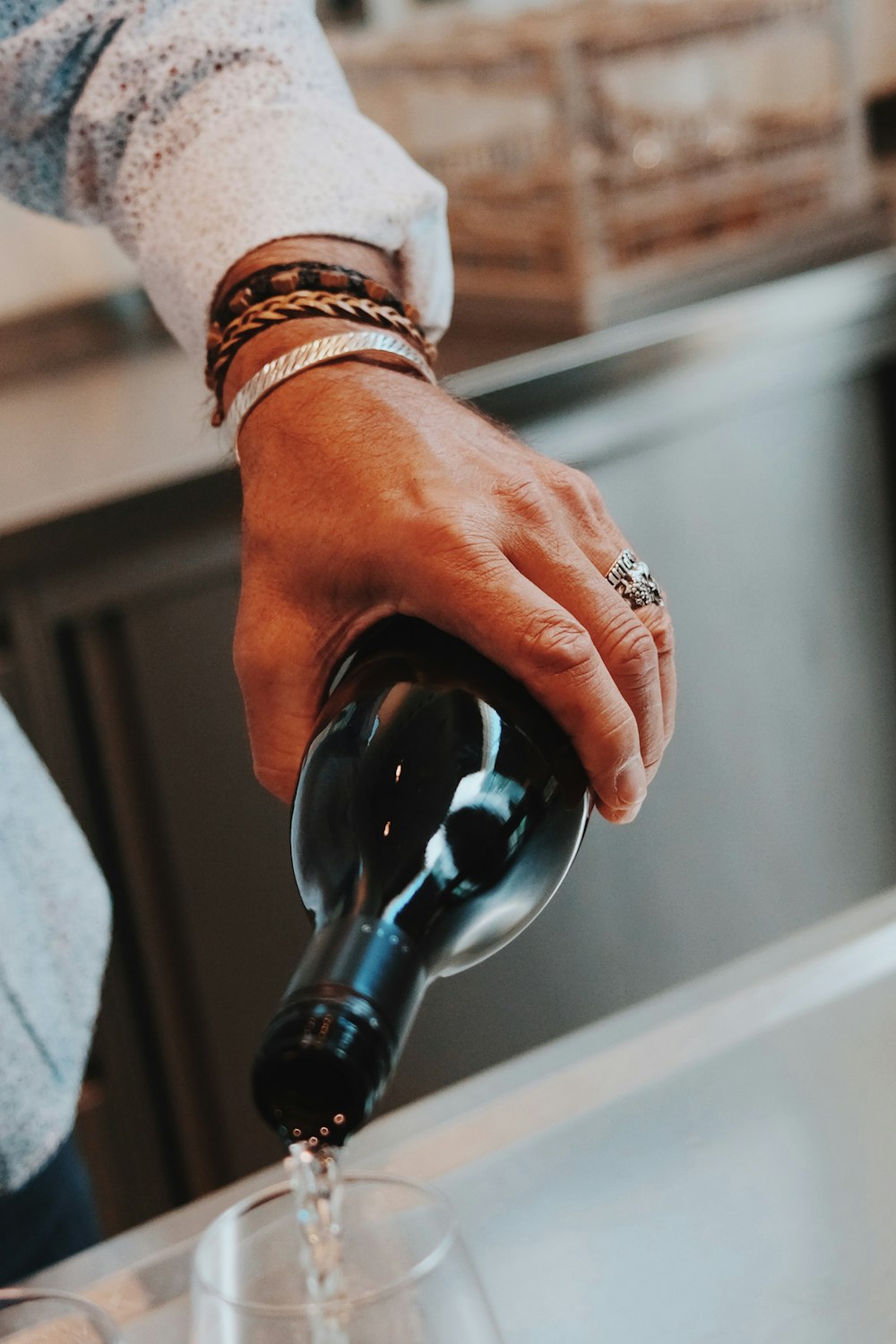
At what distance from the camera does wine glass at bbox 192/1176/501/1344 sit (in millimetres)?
284

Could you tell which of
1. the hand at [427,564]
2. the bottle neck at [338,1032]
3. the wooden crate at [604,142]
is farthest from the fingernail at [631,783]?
the wooden crate at [604,142]

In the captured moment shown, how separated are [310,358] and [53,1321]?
27cm

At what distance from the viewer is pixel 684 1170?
0.48 metres

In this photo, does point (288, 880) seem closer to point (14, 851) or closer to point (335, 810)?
point (14, 851)

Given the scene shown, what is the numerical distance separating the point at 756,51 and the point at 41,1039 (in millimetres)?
1454

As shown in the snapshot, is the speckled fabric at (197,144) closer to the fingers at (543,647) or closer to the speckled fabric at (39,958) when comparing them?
the speckled fabric at (39,958)

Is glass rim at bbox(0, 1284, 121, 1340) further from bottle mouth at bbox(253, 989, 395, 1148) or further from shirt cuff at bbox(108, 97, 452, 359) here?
shirt cuff at bbox(108, 97, 452, 359)

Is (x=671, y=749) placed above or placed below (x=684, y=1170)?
below

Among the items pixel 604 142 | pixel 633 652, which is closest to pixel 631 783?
pixel 633 652

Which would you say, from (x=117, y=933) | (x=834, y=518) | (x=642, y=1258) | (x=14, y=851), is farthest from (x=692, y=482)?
(x=642, y=1258)

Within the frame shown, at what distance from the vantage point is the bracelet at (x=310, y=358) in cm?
47

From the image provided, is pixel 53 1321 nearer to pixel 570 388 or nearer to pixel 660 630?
pixel 660 630

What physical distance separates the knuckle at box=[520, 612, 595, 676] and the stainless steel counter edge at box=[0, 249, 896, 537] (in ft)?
2.48

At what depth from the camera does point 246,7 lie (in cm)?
56
